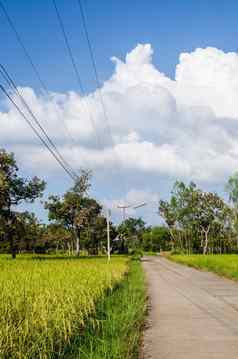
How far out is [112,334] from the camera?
960 centimetres

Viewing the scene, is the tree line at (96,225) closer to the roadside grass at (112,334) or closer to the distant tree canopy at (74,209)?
the distant tree canopy at (74,209)

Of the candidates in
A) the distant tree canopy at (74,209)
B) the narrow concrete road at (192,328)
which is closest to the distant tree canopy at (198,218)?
the distant tree canopy at (74,209)

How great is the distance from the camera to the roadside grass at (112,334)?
781 cm

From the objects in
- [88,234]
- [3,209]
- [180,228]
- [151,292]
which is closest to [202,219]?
[180,228]

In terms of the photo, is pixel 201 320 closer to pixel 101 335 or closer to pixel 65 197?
pixel 101 335

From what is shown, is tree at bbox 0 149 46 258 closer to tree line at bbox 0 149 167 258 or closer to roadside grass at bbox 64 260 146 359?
tree line at bbox 0 149 167 258

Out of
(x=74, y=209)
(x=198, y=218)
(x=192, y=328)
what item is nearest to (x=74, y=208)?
(x=74, y=209)

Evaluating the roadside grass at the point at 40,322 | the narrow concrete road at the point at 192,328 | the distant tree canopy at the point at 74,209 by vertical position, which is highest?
the distant tree canopy at the point at 74,209

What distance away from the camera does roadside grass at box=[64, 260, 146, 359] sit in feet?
25.6

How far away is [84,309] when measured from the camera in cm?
1122

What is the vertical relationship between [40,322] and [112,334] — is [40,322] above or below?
above

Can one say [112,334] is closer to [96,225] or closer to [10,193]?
[10,193]

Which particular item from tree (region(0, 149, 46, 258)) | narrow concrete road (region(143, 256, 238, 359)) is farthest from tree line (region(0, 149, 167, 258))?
narrow concrete road (region(143, 256, 238, 359))

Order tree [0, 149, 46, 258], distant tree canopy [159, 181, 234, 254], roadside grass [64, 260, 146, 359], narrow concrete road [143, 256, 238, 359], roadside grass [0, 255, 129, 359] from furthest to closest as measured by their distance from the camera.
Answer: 1. distant tree canopy [159, 181, 234, 254]
2. tree [0, 149, 46, 258]
3. narrow concrete road [143, 256, 238, 359]
4. roadside grass [64, 260, 146, 359]
5. roadside grass [0, 255, 129, 359]
